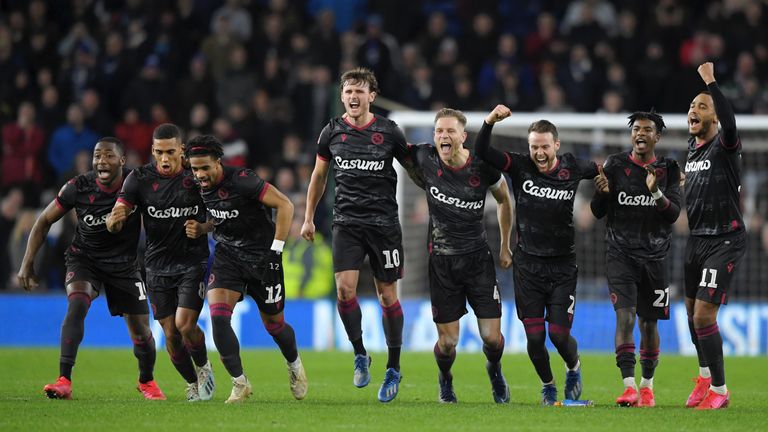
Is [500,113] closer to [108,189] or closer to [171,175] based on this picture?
[171,175]

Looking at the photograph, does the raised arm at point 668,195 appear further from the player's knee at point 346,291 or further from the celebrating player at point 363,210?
the player's knee at point 346,291

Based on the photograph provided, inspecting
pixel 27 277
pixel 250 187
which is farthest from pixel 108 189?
pixel 250 187

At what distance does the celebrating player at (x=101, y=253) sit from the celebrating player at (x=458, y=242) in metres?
2.74

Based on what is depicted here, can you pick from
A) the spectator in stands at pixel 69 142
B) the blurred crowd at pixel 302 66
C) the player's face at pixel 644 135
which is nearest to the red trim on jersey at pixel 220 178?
the player's face at pixel 644 135

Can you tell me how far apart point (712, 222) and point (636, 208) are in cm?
72

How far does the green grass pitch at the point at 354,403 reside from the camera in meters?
9.20

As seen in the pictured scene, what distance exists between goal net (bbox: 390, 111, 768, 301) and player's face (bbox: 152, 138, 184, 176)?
253 inches

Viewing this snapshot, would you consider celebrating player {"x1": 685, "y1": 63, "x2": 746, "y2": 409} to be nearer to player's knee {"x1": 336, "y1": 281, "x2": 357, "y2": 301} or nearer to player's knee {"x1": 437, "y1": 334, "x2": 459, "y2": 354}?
player's knee {"x1": 437, "y1": 334, "x2": 459, "y2": 354}

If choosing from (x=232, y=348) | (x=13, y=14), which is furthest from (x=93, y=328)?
(x=232, y=348)

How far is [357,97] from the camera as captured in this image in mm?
10969

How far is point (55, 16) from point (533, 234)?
1531 cm

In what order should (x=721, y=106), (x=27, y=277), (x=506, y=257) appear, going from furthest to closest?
(x=27, y=277) < (x=506, y=257) < (x=721, y=106)

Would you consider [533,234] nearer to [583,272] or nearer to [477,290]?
[477,290]

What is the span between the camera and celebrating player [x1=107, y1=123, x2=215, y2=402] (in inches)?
438
